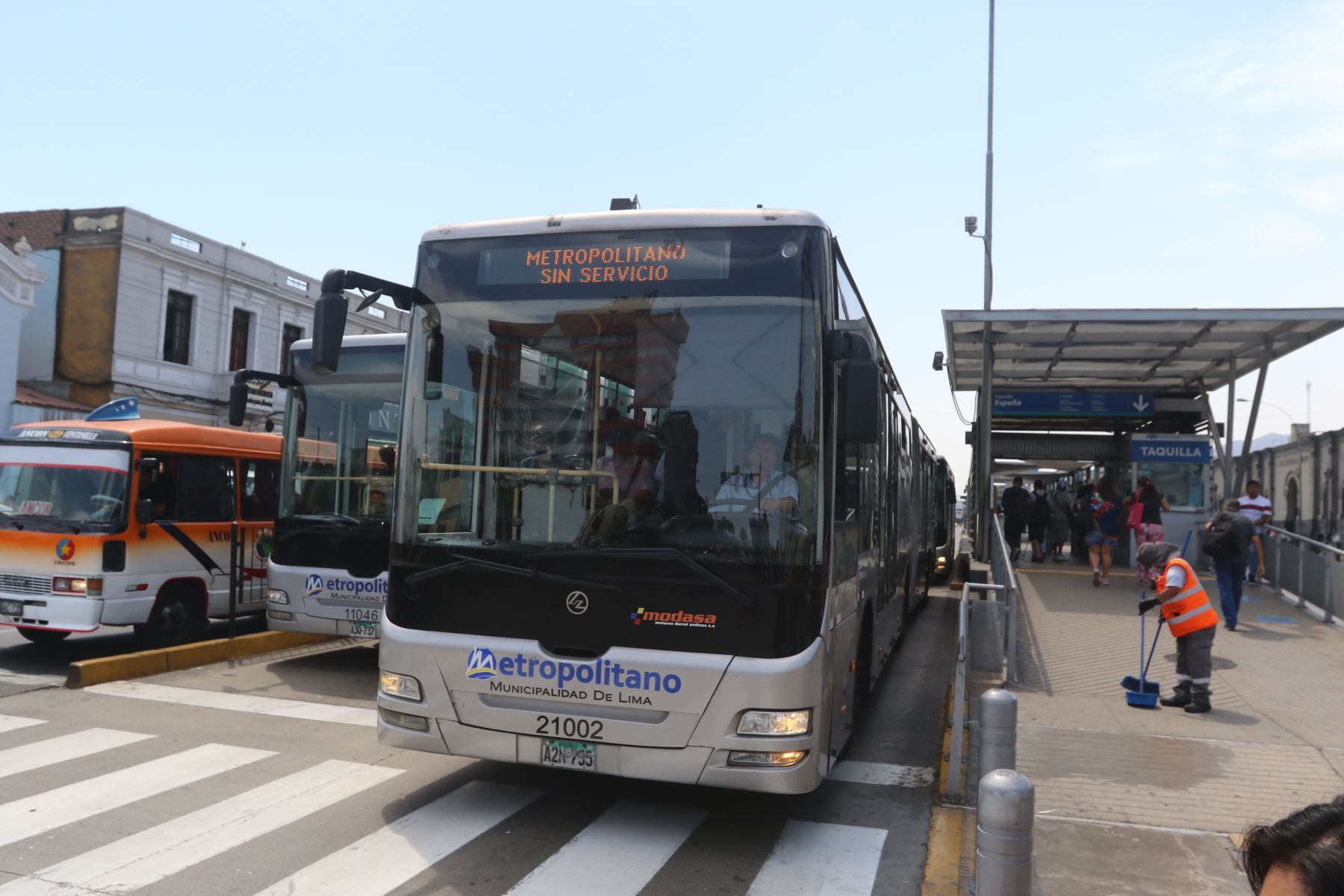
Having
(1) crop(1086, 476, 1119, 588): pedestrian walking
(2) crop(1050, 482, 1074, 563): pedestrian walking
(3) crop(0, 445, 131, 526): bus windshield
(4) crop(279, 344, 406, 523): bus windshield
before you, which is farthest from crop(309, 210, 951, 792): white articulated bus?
(2) crop(1050, 482, 1074, 563): pedestrian walking

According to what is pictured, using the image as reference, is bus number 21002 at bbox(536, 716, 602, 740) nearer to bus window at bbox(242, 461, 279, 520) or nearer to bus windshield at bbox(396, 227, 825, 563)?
bus windshield at bbox(396, 227, 825, 563)

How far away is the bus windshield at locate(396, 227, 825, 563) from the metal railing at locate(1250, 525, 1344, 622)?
11.5 metres

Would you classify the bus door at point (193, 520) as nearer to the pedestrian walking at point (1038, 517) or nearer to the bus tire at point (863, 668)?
the bus tire at point (863, 668)

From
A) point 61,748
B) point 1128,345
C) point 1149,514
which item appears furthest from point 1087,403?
point 61,748

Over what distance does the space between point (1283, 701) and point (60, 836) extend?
9.38 meters

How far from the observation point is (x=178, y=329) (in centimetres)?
3244

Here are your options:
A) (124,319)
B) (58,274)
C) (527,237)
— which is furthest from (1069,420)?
(58,274)

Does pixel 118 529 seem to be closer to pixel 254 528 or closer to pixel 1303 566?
pixel 254 528

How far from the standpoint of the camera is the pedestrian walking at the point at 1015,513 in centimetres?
2058

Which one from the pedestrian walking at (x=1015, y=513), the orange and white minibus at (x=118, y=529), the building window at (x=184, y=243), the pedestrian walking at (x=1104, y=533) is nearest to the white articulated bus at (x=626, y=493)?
the orange and white minibus at (x=118, y=529)

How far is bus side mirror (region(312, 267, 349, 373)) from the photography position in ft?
19.3

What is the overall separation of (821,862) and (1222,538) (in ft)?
28.8

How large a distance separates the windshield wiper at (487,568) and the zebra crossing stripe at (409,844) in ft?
4.11

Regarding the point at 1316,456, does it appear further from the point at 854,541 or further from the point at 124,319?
the point at 124,319
